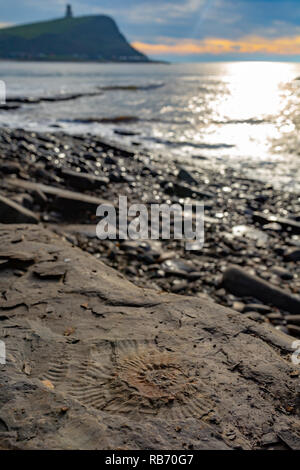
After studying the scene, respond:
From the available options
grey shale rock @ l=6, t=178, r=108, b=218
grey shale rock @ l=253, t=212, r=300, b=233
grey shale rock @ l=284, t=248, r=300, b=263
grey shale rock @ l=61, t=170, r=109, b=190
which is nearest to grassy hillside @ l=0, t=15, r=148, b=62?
grey shale rock @ l=61, t=170, r=109, b=190

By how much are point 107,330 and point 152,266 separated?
2.50m

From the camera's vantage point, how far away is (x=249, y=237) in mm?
6547

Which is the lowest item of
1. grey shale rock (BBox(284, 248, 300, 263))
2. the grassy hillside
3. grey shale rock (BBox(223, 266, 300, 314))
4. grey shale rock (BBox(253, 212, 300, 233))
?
grey shale rock (BBox(223, 266, 300, 314))

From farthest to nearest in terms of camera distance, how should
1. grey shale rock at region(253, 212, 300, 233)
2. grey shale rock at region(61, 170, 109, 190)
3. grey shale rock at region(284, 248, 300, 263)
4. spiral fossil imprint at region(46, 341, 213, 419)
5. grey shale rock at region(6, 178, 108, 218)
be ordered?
grey shale rock at region(61, 170, 109, 190) < grey shale rock at region(253, 212, 300, 233) < grey shale rock at region(6, 178, 108, 218) < grey shale rock at region(284, 248, 300, 263) < spiral fossil imprint at region(46, 341, 213, 419)

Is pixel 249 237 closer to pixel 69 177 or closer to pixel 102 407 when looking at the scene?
pixel 69 177

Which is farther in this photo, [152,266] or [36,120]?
[36,120]

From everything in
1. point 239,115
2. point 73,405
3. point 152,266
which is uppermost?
point 239,115

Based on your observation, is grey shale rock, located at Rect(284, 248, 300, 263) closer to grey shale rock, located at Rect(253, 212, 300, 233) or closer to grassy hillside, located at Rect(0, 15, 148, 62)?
grey shale rock, located at Rect(253, 212, 300, 233)

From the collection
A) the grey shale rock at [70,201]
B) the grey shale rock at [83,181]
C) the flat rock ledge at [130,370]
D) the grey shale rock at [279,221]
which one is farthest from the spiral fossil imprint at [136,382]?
the grey shale rock at [83,181]

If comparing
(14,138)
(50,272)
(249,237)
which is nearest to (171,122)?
(14,138)

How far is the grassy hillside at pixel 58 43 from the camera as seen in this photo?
16031 cm

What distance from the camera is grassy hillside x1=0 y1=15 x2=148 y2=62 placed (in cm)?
16031

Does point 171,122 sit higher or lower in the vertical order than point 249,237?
higher

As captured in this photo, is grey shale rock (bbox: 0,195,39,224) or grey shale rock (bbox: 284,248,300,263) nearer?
grey shale rock (bbox: 0,195,39,224)
